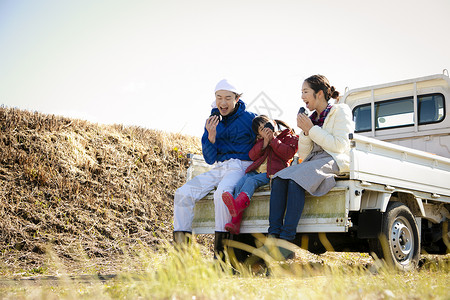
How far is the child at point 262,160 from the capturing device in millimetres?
4973

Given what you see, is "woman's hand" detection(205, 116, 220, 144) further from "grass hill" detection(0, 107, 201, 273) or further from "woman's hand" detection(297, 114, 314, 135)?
"grass hill" detection(0, 107, 201, 273)

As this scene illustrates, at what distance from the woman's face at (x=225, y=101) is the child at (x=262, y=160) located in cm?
40

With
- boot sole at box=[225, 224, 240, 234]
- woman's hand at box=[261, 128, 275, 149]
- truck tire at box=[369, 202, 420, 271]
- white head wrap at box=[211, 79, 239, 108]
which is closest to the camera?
truck tire at box=[369, 202, 420, 271]

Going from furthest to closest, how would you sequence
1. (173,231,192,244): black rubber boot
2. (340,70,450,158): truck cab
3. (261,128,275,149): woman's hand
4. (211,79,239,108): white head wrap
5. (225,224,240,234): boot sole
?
(340,70,450,158): truck cab, (211,79,239,108): white head wrap, (173,231,192,244): black rubber boot, (261,128,275,149): woman's hand, (225,224,240,234): boot sole

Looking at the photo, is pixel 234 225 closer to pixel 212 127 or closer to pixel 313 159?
pixel 313 159

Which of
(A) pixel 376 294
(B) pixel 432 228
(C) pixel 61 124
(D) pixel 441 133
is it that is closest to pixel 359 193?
(A) pixel 376 294

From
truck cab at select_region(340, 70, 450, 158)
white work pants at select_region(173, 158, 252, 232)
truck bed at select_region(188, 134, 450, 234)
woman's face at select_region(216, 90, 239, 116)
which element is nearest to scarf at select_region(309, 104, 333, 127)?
truck bed at select_region(188, 134, 450, 234)

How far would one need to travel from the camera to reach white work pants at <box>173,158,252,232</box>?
5262 millimetres

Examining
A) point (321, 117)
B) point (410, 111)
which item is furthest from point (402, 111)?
point (321, 117)

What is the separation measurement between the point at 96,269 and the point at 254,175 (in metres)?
3.01

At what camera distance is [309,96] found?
206 inches

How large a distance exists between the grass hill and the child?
2641 millimetres

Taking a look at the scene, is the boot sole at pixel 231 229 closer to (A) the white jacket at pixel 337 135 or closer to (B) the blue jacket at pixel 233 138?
(B) the blue jacket at pixel 233 138

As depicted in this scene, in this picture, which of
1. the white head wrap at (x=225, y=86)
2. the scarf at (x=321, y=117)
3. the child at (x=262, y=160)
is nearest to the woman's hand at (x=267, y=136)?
the child at (x=262, y=160)
